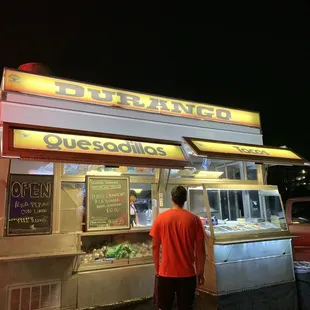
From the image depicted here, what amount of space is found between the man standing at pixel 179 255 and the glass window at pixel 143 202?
2.35 metres

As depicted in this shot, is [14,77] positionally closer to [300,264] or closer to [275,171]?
[300,264]

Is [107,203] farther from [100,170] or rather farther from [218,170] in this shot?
[218,170]

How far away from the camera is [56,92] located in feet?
17.3

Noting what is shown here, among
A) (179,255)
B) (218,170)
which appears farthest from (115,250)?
(218,170)

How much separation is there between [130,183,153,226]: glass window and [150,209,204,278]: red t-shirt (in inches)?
93.5

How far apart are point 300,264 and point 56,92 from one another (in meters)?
6.17

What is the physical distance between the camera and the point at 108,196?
18.8 ft

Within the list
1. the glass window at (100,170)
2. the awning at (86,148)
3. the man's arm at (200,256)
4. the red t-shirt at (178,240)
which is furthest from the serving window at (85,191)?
the man's arm at (200,256)

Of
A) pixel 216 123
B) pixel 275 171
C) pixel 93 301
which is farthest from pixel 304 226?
pixel 275 171

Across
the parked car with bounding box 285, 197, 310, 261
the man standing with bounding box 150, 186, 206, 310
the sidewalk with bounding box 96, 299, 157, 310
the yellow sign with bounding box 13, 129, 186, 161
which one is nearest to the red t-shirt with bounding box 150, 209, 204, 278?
the man standing with bounding box 150, 186, 206, 310

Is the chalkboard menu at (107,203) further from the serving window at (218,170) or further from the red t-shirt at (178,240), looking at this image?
the red t-shirt at (178,240)

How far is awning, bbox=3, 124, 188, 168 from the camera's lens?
160 inches

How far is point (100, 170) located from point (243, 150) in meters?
2.94

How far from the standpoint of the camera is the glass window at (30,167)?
4.95 metres
